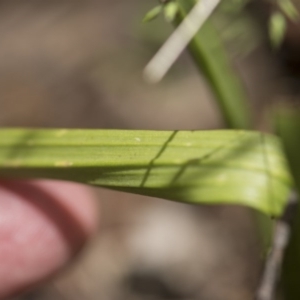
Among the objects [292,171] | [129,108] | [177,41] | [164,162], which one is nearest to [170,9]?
[177,41]

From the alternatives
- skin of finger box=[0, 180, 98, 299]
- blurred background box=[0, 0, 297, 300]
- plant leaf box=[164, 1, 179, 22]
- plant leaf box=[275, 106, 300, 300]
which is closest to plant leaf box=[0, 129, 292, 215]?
plant leaf box=[275, 106, 300, 300]

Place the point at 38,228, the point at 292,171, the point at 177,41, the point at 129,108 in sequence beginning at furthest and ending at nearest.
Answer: the point at 129,108
the point at 38,228
the point at 292,171
the point at 177,41

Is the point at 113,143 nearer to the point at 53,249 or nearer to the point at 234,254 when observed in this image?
the point at 53,249

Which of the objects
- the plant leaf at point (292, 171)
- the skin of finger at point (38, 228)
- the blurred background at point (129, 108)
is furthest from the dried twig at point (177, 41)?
the skin of finger at point (38, 228)

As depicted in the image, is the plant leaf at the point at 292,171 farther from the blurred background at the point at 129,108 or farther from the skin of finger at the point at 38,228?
the skin of finger at the point at 38,228

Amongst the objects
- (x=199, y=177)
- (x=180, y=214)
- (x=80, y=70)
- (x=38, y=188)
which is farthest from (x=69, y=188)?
(x=80, y=70)

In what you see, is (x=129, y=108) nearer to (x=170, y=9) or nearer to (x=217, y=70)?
(x=217, y=70)

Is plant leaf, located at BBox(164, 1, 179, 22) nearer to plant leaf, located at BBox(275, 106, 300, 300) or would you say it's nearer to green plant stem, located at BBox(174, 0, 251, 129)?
green plant stem, located at BBox(174, 0, 251, 129)
